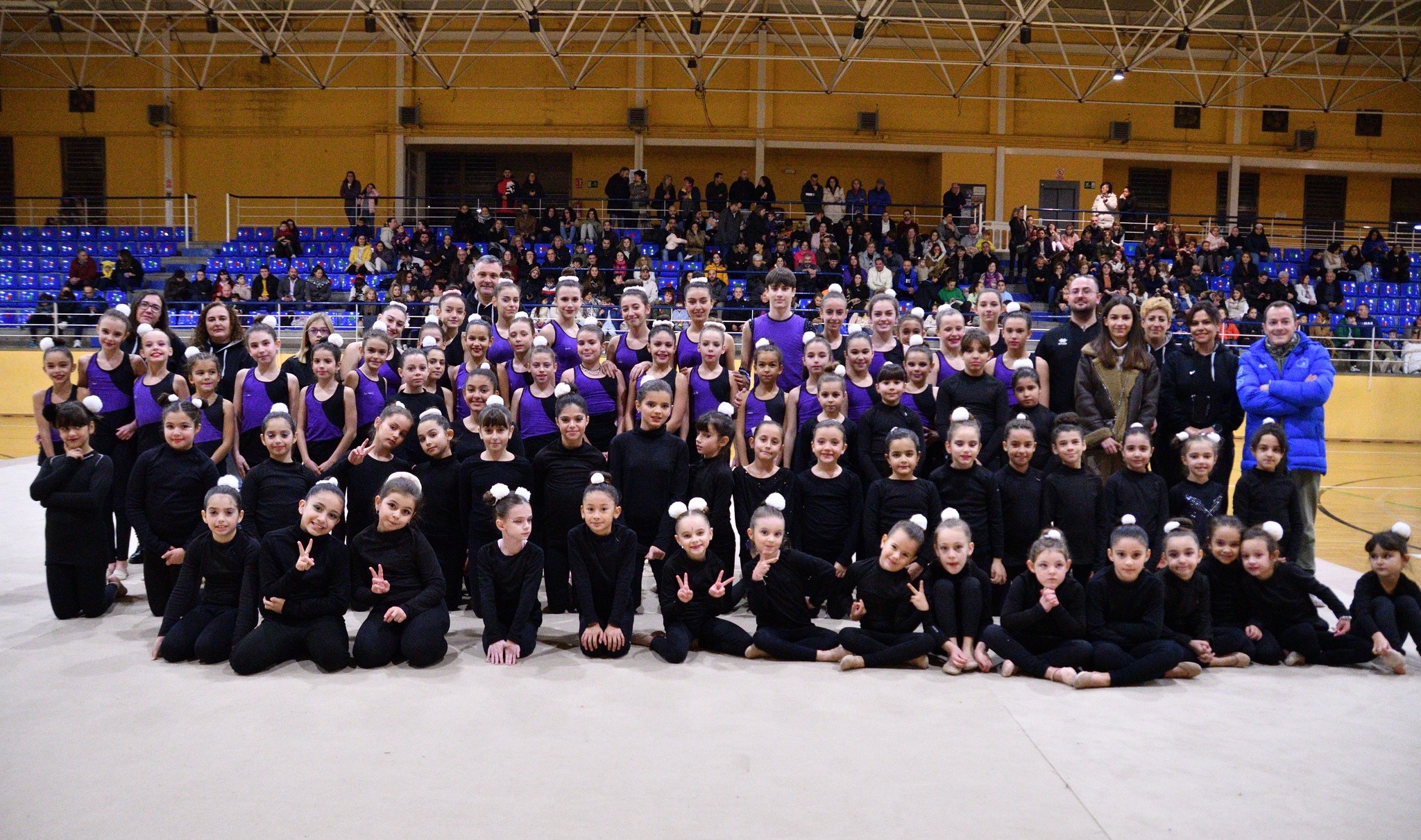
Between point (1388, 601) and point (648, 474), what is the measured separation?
3527 mm

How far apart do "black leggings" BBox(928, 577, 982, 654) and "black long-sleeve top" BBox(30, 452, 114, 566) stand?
4.09 metres

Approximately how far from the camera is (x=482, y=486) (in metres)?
5.61

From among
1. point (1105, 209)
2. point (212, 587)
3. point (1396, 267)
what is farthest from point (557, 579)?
point (1396, 267)

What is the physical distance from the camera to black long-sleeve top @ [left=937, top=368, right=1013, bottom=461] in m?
5.93

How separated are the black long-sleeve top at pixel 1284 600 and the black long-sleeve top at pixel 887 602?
1.56 meters

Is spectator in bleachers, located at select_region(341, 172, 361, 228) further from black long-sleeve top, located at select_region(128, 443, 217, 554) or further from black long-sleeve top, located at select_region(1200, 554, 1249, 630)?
black long-sleeve top, located at select_region(1200, 554, 1249, 630)

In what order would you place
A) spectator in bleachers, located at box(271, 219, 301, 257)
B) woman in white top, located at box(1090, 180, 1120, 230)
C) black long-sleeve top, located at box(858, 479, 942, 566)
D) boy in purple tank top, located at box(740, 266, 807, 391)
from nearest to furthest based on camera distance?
black long-sleeve top, located at box(858, 479, 942, 566)
boy in purple tank top, located at box(740, 266, 807, 391)
spectator in bleachers, located at box(271, 219, 301, 257)
woman in white top, located at box(1090, 180, 1120, 230)

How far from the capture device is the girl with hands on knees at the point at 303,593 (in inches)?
185

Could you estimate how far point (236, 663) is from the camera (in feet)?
15.0

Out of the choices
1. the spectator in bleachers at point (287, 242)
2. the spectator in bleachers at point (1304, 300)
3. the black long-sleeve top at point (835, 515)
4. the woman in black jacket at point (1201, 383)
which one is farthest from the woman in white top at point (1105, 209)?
the black long-sleeve top at point (835, 515)

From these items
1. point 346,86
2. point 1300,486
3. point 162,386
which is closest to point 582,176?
point 346,86

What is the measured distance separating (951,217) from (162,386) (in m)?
15.3

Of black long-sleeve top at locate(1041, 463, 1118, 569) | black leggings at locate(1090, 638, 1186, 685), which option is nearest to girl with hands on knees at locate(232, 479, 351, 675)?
black leggings at locate(1090, 638, 1186, 685)

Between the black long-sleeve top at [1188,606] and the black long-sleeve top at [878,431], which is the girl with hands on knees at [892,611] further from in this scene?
the black long-sleeve top at [1188,606]
